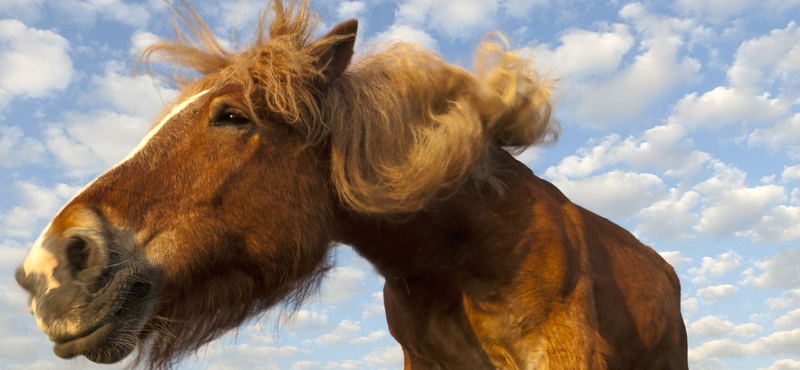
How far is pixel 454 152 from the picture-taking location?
10.8 ft

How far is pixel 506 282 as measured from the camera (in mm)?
3467

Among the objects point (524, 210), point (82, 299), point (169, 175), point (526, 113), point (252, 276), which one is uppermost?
point (526, 113)

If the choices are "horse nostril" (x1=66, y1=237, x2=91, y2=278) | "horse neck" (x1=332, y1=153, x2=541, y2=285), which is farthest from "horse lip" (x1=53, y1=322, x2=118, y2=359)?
"horse neck" (x1=332, y1=153, x2=541, y2=285)

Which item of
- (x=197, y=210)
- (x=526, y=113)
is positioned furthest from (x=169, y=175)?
(x=526, y=113)

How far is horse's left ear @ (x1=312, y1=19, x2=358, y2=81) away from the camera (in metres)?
3.26

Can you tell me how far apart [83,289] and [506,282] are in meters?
2.08

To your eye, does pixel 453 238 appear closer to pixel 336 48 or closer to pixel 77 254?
pixel 336 48

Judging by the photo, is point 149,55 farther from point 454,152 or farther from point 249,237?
point 454,152

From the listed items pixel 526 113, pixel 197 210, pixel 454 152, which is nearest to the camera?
pixel 197 210

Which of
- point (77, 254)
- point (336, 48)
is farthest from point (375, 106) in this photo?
point (77, 254)

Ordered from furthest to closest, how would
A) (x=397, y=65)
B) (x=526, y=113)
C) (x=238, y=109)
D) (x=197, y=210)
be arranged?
(x=526, y=113), (x=397, y=65), (x=238, y=109), (x=197, y=210)

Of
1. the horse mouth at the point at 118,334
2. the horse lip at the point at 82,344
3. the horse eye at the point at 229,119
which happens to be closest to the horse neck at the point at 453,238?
the horse eye at the point at 229,119

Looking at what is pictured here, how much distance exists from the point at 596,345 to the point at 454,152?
1273 millimetres

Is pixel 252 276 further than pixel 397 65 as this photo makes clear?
No
